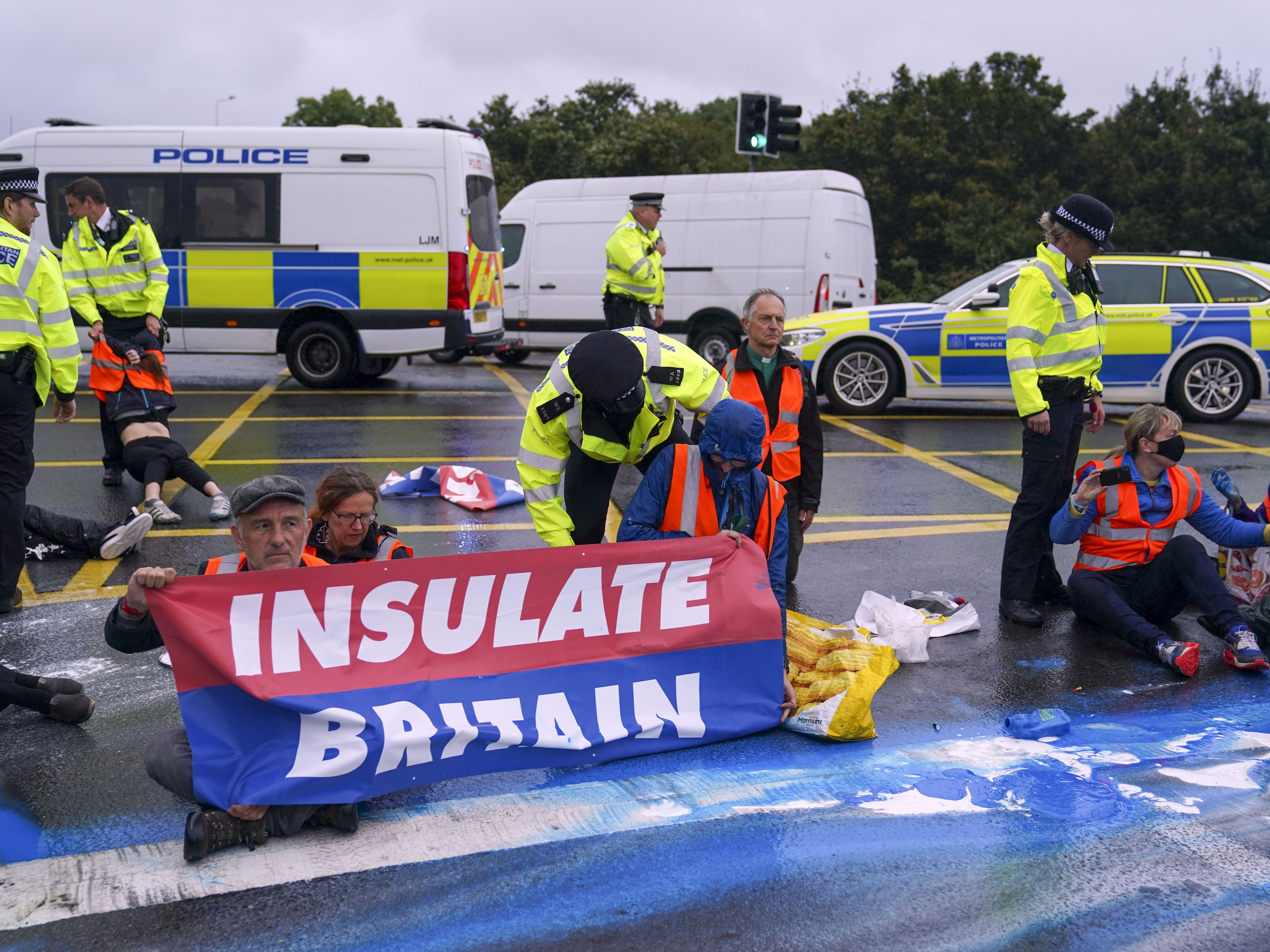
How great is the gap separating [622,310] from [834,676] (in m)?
7.46

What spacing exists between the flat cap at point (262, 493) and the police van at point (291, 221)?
9662 millimetres

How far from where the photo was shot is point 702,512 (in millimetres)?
4438

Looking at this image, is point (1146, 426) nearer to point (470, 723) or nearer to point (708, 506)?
point (708, 506)

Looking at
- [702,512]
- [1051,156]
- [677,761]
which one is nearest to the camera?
[677,761]

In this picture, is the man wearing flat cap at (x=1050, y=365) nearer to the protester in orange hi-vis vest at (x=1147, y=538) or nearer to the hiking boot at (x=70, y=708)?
the protester in orange hi-vis vest at (x=1147, y=538)

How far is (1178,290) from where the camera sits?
38.8 feet

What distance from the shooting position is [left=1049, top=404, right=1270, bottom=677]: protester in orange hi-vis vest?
5.20 meters

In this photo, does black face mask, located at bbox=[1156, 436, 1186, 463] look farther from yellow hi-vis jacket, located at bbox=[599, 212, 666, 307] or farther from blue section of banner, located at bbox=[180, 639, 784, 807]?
yellow hi-vis jacket, located at bbox=[599, 212, 666, 307]

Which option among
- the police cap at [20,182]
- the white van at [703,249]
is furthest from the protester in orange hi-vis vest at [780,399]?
the white van at [703,249]

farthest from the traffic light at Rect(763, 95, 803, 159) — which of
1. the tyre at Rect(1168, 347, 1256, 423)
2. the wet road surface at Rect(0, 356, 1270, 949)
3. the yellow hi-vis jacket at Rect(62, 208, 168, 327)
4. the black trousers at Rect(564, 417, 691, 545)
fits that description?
the black trousers at Rect(564, 417, 691, 545)

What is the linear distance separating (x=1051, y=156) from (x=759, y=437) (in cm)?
2655

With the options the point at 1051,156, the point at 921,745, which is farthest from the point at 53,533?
the point at 1051,156

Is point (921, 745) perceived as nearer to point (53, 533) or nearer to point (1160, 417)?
point (1160, 417)

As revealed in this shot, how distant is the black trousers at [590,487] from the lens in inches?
187
